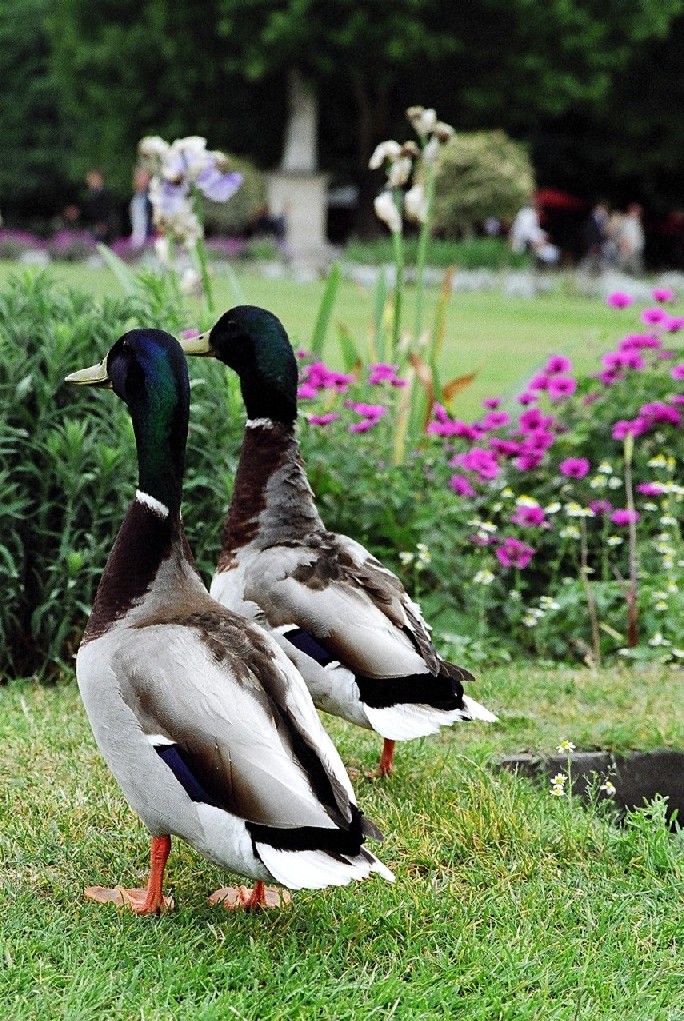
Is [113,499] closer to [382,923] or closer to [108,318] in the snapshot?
[108,318]

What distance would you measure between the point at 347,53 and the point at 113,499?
32.3m

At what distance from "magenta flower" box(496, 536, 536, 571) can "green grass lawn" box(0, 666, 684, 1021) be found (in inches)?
66.6

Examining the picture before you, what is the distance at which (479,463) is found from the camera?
244 inches

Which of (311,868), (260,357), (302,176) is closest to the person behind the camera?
(311,868)

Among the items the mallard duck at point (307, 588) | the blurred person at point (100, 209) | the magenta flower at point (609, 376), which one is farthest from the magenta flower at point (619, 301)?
the blurred person at point (100, 209)

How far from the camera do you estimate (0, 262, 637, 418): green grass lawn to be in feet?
44.1

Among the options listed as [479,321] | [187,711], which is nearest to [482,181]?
[479,321]

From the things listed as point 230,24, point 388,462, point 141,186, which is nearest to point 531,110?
point 230,24

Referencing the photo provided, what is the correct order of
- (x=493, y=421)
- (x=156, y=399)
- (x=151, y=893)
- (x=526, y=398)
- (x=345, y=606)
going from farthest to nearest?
1. (x=493, y=421)
2. (x=526, y=398)
3. (x=345, y=606)
4. (x=156, y=399)
5. (x=151, y=893)

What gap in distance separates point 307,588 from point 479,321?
15646mm

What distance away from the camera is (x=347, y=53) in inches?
1398

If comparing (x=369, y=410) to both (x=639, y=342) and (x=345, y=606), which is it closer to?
(x=639, y=342)

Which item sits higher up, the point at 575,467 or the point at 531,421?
the point at 531,421

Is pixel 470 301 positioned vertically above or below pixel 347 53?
below
